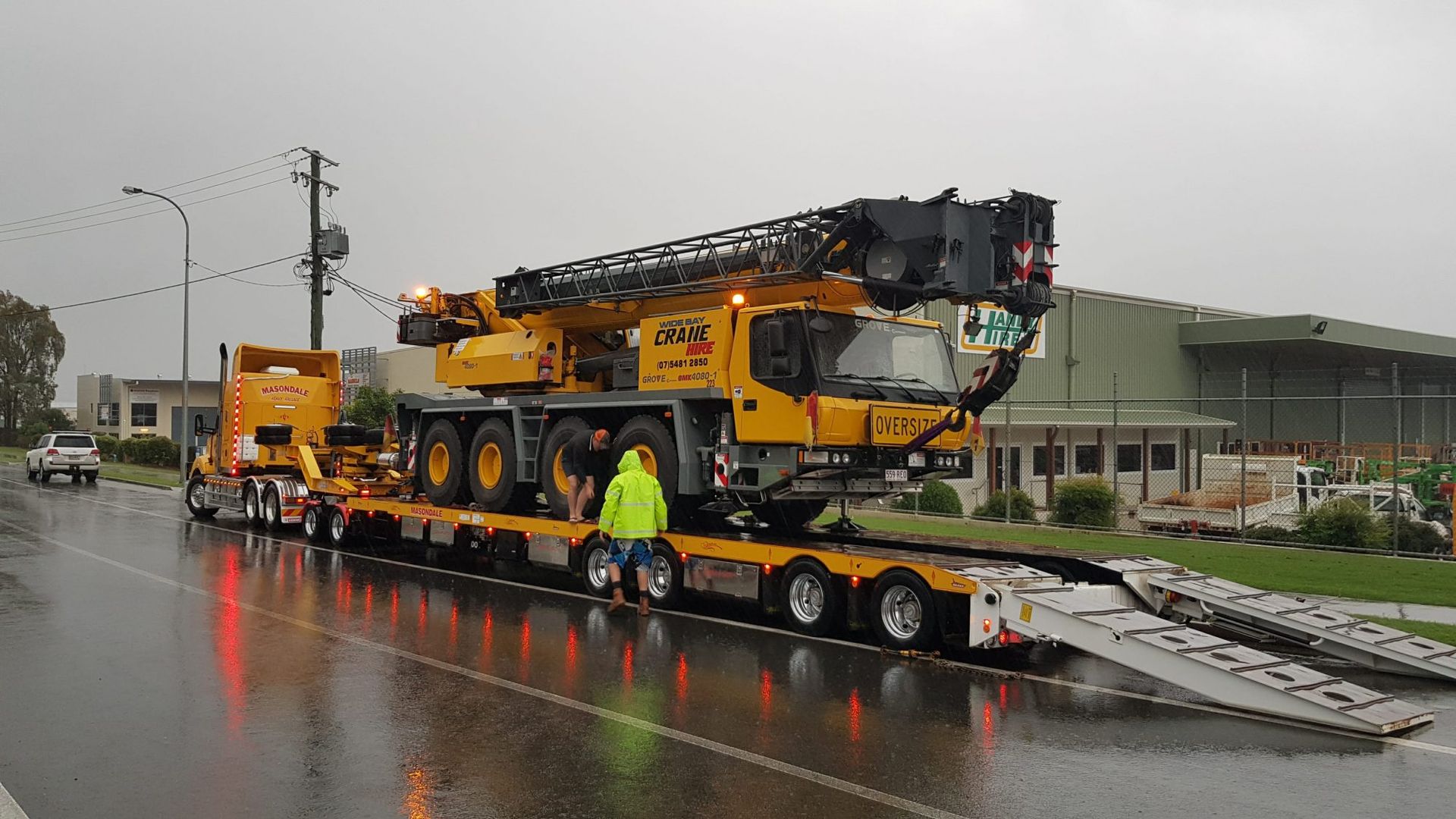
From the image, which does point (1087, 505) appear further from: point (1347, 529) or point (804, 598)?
point (804, 598)

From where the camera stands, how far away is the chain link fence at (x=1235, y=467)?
1702 cm

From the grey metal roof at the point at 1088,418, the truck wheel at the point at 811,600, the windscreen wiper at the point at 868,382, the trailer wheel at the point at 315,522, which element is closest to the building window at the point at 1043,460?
the grey metal roof at the point at 1088,418

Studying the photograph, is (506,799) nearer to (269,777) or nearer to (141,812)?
(269,777)

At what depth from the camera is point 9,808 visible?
5203mm

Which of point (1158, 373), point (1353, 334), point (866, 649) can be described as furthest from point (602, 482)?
point (1353, 334)

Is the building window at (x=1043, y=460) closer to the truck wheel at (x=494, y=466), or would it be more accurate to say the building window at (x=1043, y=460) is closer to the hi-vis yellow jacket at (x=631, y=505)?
the truck wheel at (x=494, y=466)

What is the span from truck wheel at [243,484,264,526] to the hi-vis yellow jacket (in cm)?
1169

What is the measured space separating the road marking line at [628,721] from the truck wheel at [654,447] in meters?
3.57

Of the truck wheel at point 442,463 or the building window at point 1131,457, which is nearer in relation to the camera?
the truck wheel at point 442,463

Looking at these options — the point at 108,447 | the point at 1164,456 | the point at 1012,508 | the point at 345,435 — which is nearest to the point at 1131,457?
the point at 1164,456

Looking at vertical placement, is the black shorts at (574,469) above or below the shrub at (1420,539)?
above

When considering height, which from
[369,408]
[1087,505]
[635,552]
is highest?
[369,408]

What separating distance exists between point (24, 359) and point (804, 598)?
91425mm

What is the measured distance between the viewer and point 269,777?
571 centimetres
